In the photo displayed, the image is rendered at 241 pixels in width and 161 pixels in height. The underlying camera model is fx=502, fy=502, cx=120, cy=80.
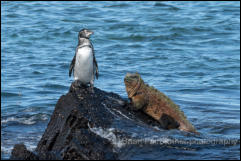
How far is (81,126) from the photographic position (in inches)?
258

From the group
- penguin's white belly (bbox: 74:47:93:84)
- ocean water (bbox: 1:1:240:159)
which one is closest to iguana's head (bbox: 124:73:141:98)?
penguin's white belly (bbox: 74:47:93:84)

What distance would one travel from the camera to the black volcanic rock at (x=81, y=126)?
5.79m

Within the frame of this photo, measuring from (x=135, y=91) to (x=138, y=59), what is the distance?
8606mm

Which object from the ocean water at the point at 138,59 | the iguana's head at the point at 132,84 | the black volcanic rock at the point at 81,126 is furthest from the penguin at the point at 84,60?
the ocean water at the point at 138,59

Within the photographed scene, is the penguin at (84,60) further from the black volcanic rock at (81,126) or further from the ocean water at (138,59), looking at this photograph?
the ocean water at (138,59)

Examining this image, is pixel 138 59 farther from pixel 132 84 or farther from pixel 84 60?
pixel 132 84

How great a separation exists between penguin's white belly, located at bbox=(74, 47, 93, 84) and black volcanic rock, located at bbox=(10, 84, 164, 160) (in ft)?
3.46

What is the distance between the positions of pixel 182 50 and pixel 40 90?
21.3 feet

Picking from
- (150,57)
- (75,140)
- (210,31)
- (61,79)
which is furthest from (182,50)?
(75,140)

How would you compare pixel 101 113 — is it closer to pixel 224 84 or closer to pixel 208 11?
pixel 224 84

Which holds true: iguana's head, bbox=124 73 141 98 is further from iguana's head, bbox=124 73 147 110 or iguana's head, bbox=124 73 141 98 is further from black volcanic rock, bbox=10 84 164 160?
black volcanic rock, bbox=10 84 164 160

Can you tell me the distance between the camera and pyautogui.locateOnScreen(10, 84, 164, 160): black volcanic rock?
5785 mm

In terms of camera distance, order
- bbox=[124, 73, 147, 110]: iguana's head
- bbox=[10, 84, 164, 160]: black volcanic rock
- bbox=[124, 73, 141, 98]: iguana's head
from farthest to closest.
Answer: bbox=[124, 73, 141, 98]: iguana's head → bbox=[124, 73, 147, 110]: iguana's head → bbox=[10, 84, 164, 160]: black volcanic rock

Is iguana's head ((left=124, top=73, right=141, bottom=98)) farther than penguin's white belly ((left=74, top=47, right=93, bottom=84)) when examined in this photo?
No
